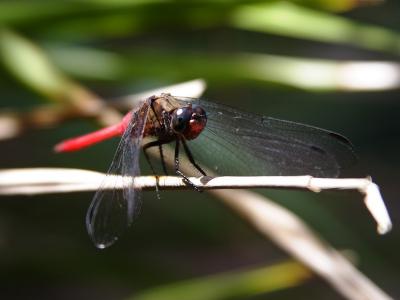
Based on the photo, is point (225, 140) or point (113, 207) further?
point (225, 140)

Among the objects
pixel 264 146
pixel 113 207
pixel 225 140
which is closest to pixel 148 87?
pixel 225 140

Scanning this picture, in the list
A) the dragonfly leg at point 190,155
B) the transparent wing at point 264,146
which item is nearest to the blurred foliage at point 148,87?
the transparent wing at point 264,146

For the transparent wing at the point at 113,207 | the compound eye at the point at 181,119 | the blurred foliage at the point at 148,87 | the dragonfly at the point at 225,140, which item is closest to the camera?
the transparent wing at the point at 113,207

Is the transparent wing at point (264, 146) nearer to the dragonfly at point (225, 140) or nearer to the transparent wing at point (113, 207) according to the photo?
the dragonfly at point (225, 140)

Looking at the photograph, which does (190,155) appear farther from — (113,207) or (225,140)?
(113,207)

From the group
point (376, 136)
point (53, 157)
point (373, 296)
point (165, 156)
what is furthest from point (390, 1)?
point (373, 296)

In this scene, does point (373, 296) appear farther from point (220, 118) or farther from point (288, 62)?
point (288, 62)

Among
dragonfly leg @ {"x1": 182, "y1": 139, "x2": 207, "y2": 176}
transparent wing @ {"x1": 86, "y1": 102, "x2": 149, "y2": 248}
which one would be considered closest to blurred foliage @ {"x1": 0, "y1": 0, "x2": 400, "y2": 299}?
dragonfly leg @ {"x1": 182, "y1": 139, "x2": 207, "y2": 176}
